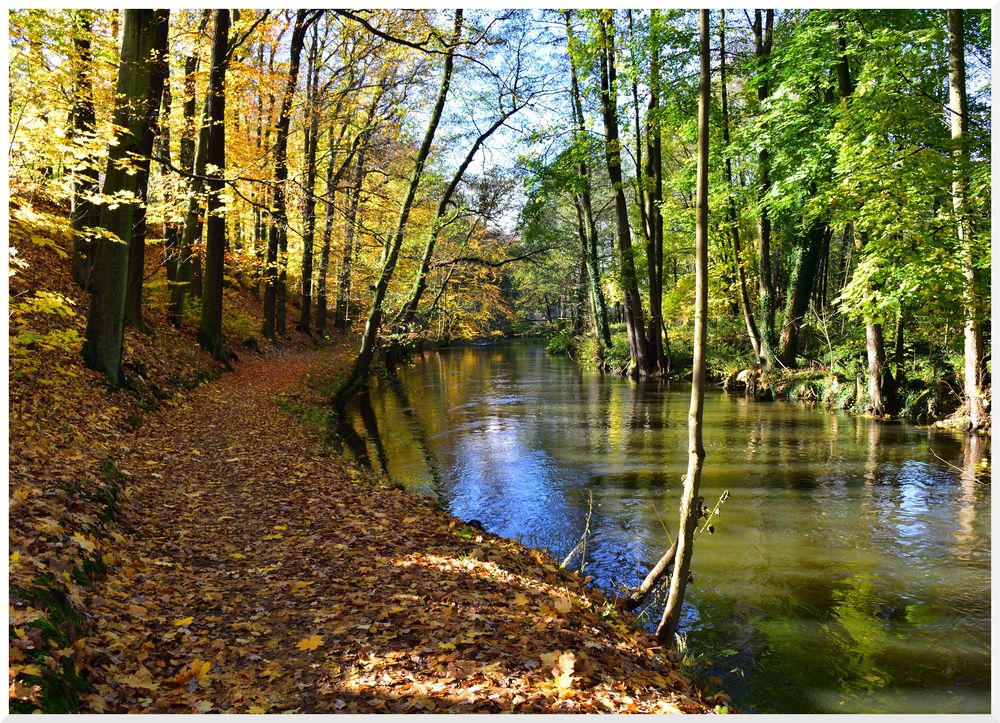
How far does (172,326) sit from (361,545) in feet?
44.8

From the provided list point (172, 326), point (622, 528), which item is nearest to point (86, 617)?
point (622, 528)

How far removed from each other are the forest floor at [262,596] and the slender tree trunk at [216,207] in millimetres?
7447

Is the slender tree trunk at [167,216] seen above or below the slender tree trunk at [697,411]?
above

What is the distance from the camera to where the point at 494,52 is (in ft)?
40.7

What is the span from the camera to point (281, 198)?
1514 cm


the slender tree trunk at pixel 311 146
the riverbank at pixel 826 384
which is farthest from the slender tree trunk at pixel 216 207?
the riverbank at pixel 826 384

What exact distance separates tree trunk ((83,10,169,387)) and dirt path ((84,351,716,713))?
3239mm

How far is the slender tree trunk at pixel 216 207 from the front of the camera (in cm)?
1348

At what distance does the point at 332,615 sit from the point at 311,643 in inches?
18.2

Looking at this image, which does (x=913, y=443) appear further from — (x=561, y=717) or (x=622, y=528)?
(x=561, y=717)

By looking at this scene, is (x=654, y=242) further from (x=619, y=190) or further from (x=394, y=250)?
(x=394, y=250)

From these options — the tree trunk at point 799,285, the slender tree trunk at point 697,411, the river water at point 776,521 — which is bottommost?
the river water at point 776,521

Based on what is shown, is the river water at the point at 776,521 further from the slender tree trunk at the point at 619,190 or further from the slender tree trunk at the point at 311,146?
the slender tree trunk at the point at 619,190

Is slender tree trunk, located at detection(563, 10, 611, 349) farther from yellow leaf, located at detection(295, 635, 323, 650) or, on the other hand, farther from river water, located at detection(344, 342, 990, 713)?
yellow leaf, located at detection(295, 635, 323, 650)
